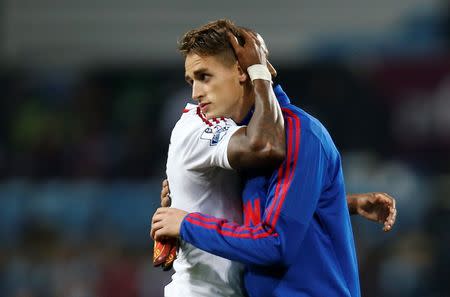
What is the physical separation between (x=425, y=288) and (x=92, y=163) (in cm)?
419

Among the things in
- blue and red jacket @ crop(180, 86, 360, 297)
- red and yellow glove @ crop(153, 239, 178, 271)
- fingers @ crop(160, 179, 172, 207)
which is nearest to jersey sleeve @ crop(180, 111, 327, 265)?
blue and red jacket @ crop(180, 86, 360, 297)

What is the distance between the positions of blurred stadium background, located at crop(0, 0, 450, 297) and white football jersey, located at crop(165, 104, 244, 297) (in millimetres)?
5753

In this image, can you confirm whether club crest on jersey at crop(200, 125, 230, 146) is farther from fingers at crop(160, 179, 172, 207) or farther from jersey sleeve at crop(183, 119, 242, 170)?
fingers at crop(160, 179, 172, 207)

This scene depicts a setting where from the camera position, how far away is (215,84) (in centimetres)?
342

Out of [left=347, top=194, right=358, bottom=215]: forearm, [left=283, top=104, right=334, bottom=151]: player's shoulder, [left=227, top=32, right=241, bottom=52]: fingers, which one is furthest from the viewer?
[left=347, top=194, right=358, bottom=215]: forearm

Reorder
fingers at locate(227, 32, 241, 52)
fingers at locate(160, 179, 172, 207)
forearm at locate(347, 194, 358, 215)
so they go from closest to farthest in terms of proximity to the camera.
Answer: fingers at locate(227, 32, 241, 52) < fingers at locate(160, 179, 172, 207) < forearm at locate(347, 194, 358, 215)

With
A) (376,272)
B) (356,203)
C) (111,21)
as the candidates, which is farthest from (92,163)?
(356,203)

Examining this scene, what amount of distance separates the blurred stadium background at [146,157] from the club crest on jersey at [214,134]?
594cm

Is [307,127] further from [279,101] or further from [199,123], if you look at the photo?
[199,123]

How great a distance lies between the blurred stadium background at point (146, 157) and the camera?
9.52m

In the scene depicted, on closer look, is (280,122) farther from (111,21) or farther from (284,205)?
(111,21)

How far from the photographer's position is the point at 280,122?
10.6 feet

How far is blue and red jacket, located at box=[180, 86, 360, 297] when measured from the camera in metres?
3.14

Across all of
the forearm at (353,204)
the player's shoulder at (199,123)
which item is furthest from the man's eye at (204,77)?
the forearm at (353,204)
